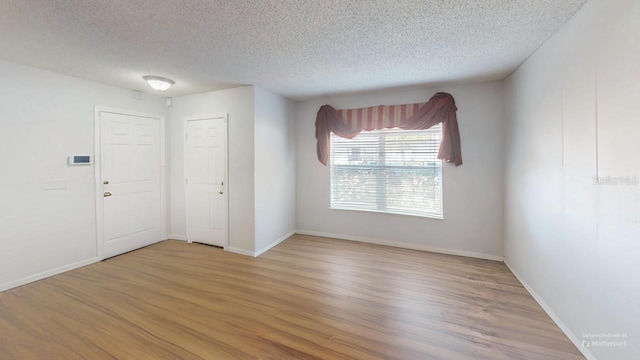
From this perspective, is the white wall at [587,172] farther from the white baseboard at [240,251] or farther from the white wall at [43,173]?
the white wall at [43,173]

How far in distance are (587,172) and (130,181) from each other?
5.41m

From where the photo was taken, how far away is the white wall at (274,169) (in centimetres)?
382

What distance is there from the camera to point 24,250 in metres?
2.88

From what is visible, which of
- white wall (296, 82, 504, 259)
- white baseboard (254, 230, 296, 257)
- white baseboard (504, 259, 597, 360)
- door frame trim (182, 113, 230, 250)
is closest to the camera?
white baseboard (504, 259, 597, 360)

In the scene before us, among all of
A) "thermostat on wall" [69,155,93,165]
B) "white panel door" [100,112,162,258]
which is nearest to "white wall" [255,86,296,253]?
"white panel door" [100,112,162,258]

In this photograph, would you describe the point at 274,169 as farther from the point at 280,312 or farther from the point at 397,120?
the point at 280,312

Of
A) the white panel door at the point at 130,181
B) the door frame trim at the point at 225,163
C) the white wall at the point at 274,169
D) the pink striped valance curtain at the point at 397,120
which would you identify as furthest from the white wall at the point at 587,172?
the white panel door at the point at 130,181

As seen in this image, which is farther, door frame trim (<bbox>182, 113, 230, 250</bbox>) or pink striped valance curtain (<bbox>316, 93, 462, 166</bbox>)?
door frame trim (<bbox>182, 113, 230, 250</bbox>)

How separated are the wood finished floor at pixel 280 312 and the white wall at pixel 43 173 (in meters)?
0.32

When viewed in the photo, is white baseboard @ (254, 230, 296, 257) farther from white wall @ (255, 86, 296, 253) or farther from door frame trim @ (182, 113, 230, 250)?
door frame trim @ (182, 113, 230, 250)

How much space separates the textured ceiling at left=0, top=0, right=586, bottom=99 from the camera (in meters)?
1.82

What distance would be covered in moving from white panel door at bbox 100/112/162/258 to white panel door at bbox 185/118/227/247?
22.2 inches

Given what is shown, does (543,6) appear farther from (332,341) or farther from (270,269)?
(270,269)

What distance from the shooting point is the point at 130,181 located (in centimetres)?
396
